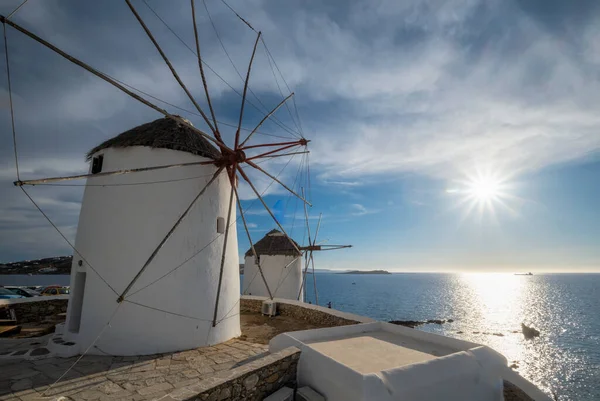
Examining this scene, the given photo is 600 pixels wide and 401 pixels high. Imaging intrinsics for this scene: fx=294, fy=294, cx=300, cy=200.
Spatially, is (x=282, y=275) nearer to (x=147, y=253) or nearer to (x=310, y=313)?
(x=310, y=313)

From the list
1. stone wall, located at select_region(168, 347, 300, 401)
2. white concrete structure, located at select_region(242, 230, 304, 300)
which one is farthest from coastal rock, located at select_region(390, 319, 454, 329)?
stone wall, located at select_region(168, 347, 300, 401)

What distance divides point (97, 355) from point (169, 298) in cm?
191

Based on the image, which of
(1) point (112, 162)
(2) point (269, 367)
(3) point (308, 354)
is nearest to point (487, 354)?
(3) point (308, 354)

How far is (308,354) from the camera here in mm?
5281

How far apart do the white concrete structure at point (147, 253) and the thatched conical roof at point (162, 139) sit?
28mm

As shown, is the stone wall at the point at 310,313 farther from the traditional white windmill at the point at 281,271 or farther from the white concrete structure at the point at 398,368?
the traditional white windmill at the point at 281,271

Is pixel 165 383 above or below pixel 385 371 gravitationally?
below

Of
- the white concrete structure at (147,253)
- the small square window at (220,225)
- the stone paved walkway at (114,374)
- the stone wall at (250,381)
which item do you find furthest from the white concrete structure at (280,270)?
the stone wall at (250,381)

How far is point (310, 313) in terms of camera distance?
35.6 ft

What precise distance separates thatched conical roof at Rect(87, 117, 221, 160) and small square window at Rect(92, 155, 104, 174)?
26 cm

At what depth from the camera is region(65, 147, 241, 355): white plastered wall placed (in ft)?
23.0

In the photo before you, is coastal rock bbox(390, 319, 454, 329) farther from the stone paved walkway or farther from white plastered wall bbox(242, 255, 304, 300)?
the stone paved walkway

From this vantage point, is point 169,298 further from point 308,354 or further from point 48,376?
point 308,354

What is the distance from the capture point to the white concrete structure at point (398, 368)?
437cm
